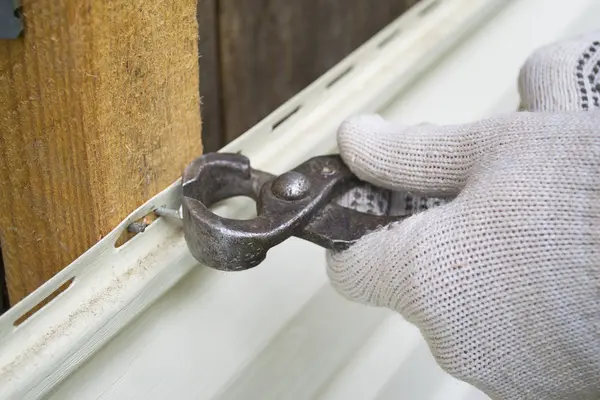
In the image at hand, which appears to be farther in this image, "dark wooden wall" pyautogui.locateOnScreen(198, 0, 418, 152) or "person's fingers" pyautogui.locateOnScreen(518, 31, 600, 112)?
"dark wooden wall" pyautogui.locateOnScreen(198, 0, 418, 152)

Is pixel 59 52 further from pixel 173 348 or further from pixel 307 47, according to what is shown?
pixel 307 47

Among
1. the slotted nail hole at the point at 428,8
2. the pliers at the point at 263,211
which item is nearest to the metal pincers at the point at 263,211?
the pliers at the point at 263,211

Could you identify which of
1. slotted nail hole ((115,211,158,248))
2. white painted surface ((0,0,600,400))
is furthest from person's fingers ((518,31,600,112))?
slotted nail hole ((115,211,158,248))

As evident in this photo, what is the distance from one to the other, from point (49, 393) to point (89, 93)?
0.22m

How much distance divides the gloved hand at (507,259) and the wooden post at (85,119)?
0.57 ft

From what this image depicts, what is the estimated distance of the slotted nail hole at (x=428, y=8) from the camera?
1013 millimetres

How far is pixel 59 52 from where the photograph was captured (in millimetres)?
475

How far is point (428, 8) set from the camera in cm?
102

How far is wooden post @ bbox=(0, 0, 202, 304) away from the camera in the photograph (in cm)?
48

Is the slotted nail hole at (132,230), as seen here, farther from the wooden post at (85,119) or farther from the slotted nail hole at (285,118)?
the slotted nail hole at (285,118)

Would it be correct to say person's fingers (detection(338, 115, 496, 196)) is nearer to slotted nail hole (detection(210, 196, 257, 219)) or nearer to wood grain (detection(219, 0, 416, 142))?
slotted nail hole (detection(210, 196, 257, 219))

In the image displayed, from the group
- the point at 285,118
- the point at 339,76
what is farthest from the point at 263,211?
the point at 339,76

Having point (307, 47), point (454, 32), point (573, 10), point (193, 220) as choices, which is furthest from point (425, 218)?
point (573, 10)

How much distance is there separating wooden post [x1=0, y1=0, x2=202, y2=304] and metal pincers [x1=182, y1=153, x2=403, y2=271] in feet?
0.11
